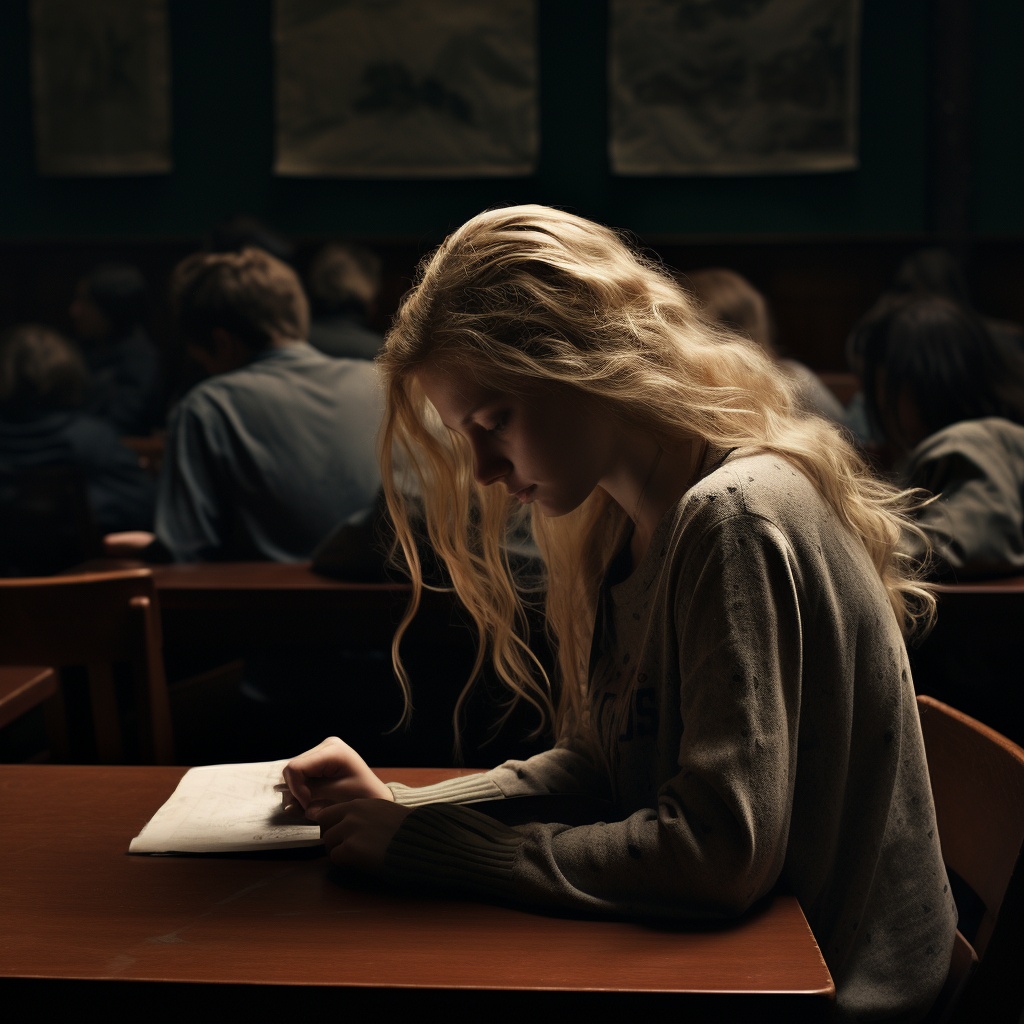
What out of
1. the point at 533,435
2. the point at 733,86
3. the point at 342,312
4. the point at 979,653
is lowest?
the point at 979,653

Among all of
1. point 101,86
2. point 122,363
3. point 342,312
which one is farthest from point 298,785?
point 101,86

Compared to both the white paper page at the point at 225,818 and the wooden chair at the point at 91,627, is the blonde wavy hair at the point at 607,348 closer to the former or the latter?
the white paper page at the point at 225,818

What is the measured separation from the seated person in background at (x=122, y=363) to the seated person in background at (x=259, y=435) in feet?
7.62

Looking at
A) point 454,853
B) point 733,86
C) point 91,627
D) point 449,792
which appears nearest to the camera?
point 454,853

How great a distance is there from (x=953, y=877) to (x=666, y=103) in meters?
5.34

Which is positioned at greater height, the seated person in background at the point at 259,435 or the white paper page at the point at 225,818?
the seated person in background at the point at 259,435

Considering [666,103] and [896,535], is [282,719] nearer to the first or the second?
[896,535]

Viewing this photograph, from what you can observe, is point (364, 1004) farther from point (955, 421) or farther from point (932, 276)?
point (932, 276)

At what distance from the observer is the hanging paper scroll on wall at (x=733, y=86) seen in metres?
6.20

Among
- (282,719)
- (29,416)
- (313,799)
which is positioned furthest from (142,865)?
(29,416)

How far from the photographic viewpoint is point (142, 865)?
3.23 ft

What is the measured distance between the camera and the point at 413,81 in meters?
6.37

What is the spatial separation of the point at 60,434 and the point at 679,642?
2973 millimetres

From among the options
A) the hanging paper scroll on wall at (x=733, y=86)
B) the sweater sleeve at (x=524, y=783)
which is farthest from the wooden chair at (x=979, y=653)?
the hanging paper scroll on wall at (x=733, y=86)
